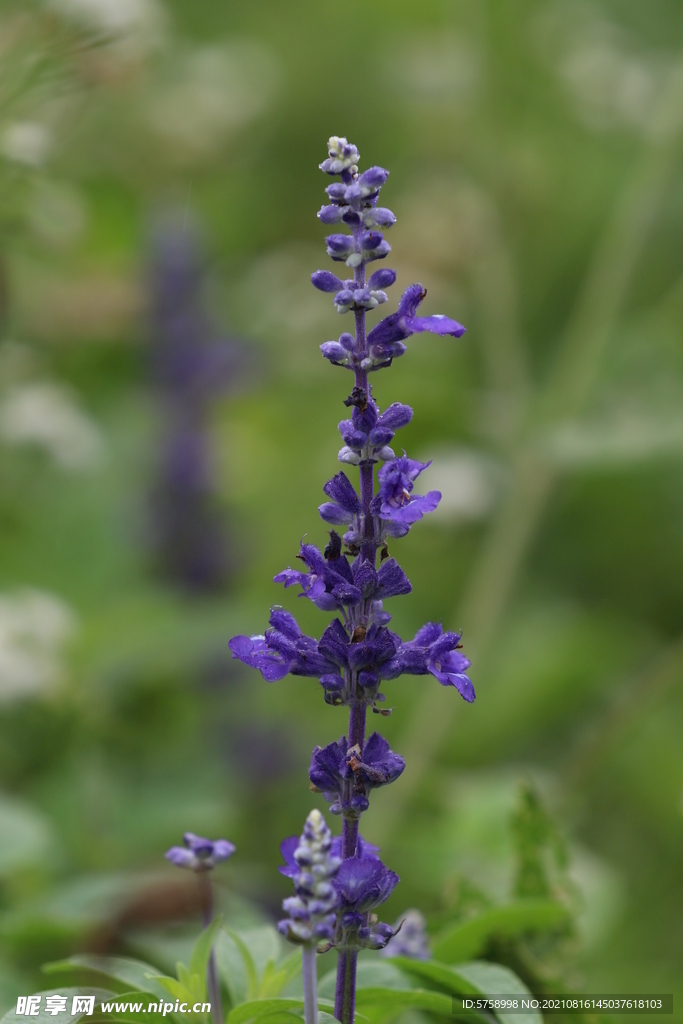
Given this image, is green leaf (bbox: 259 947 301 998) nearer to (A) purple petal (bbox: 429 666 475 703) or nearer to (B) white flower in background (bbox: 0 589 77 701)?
(A) purple petal (bbox: 429 666 475 703)

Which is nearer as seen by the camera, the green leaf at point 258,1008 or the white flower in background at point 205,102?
the green leaf at point 258,1008

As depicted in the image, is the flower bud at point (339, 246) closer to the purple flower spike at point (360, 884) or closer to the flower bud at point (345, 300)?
the flower bud at point (345, 300)

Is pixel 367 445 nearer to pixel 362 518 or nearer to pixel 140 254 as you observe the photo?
pixel 362 518

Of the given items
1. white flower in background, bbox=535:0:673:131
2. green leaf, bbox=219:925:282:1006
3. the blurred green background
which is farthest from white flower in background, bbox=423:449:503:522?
green leaf, bbox=219:925:282:1006

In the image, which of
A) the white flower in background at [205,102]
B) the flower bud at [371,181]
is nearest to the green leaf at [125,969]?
the flower bud at [371,181]

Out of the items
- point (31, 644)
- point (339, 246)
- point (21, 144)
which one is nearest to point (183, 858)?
point (339, 246)

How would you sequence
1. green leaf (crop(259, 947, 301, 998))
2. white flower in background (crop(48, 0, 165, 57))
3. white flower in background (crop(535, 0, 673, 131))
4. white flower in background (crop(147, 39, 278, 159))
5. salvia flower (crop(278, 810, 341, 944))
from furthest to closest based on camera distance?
white flower in background (crop(147, 39, 278, 159)) < white flower in background (crop(535, 0, 673, 131)) < white flower in background (crop(48, 0, 165, 57)) < green leaf (crop(259, 947, 301, 998)) < salvia flower (crop(278, 810, 341, 944))

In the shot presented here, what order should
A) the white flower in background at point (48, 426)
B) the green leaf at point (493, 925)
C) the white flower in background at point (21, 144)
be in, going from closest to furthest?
the green leaf at point (493, 925) → the white flower in background at point (21, 144) → the white flower in background at point (48, 426)
